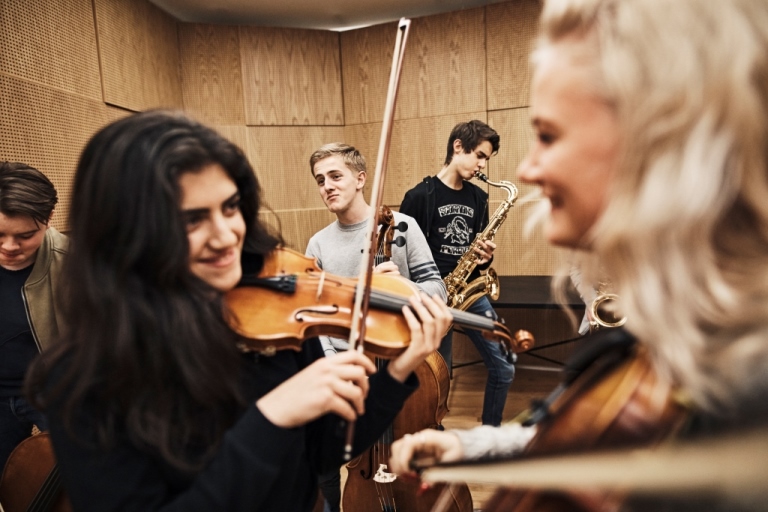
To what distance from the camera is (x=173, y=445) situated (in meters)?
0.78

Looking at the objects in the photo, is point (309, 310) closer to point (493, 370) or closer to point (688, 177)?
point (688, 177)

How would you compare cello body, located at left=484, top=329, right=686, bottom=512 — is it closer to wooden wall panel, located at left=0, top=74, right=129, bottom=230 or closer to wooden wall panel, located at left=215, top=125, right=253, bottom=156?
wooden wall panel, located at left=0, top=74, right=129, bottom=230

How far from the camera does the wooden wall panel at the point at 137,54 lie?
3.13 meters

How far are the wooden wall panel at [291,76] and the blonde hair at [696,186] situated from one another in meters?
4.11

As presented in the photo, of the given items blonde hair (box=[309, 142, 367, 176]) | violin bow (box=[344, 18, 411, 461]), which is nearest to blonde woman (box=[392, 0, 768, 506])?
violin bow (box=[344, 18, 411, 461])

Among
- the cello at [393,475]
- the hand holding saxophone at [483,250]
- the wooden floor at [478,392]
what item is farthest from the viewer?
the wooden floor at [478,392]

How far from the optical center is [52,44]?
8.86ft

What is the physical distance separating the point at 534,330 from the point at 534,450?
12.8ft

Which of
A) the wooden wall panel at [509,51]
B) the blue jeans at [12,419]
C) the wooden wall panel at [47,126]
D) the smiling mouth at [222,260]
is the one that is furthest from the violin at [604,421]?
the wooden wall panel at [509,51]

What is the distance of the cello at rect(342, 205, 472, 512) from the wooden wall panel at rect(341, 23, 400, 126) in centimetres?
272

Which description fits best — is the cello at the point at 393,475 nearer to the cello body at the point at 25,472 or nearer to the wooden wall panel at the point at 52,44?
the cello body at the point at 25,472

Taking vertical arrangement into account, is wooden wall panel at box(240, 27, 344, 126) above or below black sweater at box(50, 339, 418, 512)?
above

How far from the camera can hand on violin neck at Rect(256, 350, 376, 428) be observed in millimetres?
793

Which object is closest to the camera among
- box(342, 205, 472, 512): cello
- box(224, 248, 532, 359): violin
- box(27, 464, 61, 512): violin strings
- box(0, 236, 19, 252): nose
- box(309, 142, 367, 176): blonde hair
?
box(224, 248, 532, 359): violin
